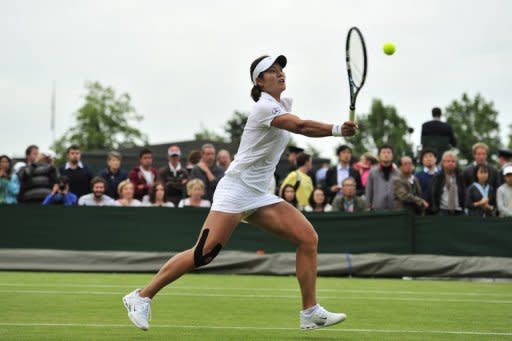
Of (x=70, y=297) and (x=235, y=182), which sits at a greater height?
(x=235, y=182)

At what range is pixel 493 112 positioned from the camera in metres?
106

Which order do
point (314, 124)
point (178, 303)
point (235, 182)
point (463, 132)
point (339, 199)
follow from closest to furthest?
point (314, 124)
point (235, 182)
point (178, 303)
point (339, 199)
point (463, 132)

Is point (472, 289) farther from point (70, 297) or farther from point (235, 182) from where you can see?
point (235, 182)

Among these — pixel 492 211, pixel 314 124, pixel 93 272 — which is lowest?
pixel 93 272

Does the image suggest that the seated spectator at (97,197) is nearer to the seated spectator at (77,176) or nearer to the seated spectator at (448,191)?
the seated spectator at (77,176)

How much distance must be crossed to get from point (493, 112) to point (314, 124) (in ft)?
334

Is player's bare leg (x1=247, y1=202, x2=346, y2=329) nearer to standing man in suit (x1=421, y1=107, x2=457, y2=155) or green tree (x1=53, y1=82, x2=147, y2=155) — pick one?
standing man in suit (x1=421, y1=107, x2=457, y2=155)

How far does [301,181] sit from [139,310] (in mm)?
9221

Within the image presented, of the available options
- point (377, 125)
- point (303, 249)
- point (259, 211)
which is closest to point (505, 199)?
point (303, 249)

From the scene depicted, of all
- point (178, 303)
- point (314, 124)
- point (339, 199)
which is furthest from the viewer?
point (339, 199)

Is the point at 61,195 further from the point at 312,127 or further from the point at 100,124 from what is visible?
A: the point at 100,124

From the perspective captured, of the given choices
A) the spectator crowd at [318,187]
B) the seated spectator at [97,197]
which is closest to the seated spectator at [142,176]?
the spectator crowd at [318,187]

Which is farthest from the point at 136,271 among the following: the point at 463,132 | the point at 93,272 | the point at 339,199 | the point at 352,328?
the point at 463,132

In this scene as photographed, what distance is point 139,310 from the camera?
7953mm
